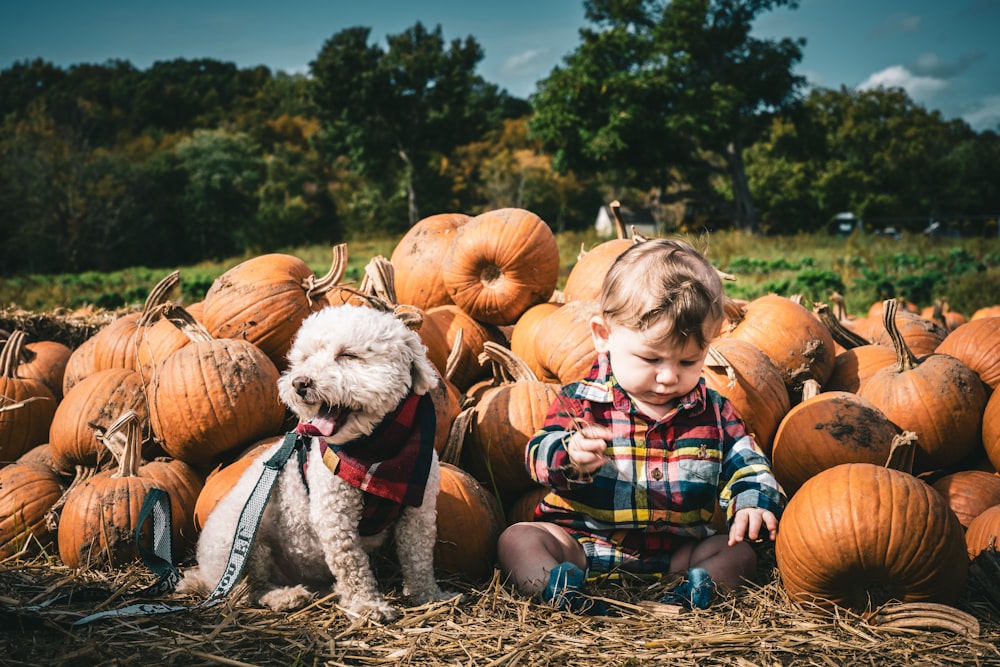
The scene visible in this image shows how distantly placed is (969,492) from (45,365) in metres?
5.65

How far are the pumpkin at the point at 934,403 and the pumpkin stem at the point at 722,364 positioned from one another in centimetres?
85

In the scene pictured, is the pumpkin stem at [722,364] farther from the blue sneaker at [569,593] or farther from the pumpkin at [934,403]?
the blue sneaker at [569,593]

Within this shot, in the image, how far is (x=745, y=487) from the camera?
2654 millimetres

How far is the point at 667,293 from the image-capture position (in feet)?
8.23

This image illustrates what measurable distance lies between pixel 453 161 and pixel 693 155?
18922mm

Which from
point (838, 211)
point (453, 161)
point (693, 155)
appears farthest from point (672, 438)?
point (838, 211)

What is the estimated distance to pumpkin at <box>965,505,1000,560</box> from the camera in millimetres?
2873

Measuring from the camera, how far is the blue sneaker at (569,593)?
2617 mm

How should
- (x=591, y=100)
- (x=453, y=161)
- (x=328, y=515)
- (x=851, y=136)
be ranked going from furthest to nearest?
1. (x=851, y=136)
2. (x=453, y=161)
3. (x=591, y=100)
4. (x=328, y=515)

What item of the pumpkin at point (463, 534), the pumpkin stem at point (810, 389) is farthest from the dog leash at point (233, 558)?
the pumpkin stem at point (810, 389)

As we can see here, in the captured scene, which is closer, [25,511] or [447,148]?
[25,511]

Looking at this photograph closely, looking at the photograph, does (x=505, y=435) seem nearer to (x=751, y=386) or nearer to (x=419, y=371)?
Answer: (x=419, y=371)

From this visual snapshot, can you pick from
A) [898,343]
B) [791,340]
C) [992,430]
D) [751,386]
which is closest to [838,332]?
[791,340]

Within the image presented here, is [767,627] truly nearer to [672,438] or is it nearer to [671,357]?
[672,438]
